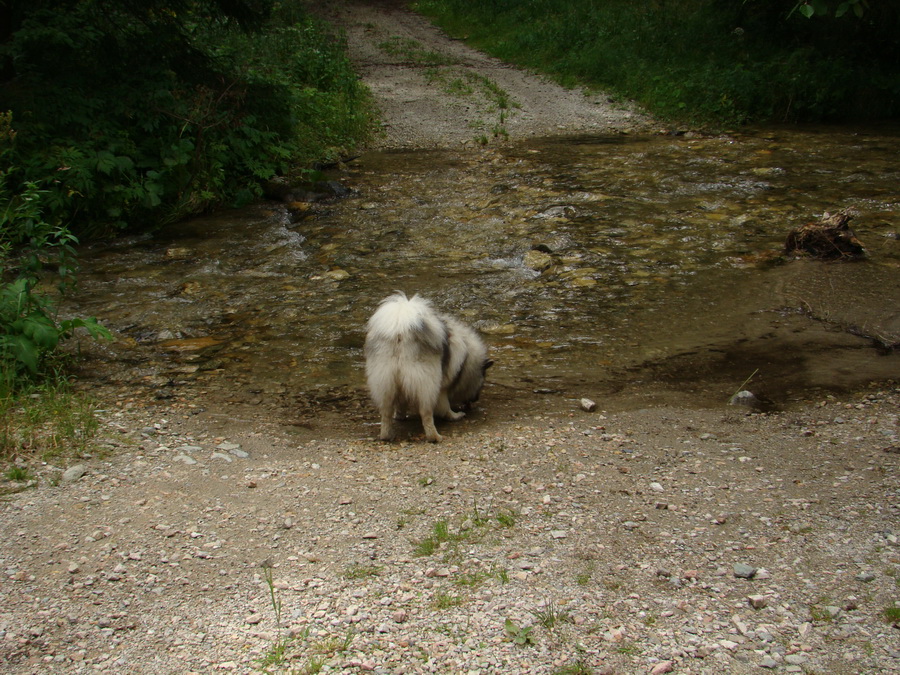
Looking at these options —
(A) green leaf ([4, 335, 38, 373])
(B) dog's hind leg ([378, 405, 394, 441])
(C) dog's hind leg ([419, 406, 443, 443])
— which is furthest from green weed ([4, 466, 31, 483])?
(C) dog's hind leg ([419, 406, 443, 443])

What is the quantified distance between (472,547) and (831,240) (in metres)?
6.45

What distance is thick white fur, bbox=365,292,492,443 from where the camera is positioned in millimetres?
5066

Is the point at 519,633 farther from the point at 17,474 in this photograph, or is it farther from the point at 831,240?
the point at 831,240

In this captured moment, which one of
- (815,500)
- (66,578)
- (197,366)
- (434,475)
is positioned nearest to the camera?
(66,578)

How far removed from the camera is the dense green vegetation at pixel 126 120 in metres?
9.26

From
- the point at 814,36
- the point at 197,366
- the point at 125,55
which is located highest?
the point at 814,36

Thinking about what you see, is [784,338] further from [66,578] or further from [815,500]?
[66,578]

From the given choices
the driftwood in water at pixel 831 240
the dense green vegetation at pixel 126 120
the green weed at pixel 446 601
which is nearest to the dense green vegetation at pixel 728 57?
the driftwood in water at pixel 831 240

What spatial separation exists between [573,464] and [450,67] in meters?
17.6

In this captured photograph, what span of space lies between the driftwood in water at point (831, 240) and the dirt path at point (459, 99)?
23.7 ft

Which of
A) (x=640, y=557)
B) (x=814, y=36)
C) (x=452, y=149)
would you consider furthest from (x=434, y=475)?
(x=814, y=36)

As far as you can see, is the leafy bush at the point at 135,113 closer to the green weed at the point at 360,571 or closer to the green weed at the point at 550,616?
the green weed at the point at 360,571

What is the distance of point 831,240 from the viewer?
27.2 ft

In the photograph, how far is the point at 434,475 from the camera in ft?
15.4
